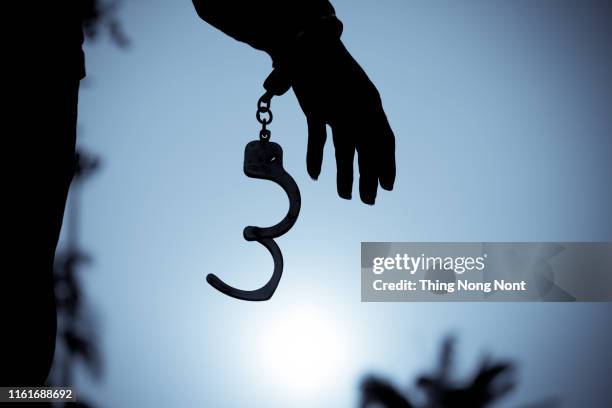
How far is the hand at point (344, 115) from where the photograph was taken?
1.33 m

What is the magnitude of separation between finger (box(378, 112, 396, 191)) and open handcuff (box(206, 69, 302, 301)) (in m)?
0.24

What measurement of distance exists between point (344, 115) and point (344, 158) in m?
0.11

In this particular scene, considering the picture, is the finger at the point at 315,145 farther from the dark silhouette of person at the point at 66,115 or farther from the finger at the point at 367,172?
the finger at the point at 367,172

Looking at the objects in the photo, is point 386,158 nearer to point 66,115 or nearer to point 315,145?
point 315,145

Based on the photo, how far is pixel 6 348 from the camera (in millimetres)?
876

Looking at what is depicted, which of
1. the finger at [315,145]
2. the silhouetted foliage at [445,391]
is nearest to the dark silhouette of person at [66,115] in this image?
the finger at [315,145]

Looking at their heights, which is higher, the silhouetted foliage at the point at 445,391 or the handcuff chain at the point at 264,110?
the handcuff chain at the point at 264,110

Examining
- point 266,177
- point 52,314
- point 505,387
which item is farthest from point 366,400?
point 52,314

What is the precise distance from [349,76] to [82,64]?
2.16 feet

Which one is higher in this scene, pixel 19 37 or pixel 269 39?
pixel 269 39

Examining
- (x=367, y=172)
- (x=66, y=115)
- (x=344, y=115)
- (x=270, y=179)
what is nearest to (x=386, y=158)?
(x=367, y=172)

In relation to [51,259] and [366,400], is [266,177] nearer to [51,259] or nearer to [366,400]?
[51,259]

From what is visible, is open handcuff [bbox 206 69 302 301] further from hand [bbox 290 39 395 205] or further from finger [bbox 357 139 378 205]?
finger [bbox 357 139 378 205]

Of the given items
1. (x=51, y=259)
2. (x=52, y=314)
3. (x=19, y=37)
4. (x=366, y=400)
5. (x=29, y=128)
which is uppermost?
(x=19, y=37)
